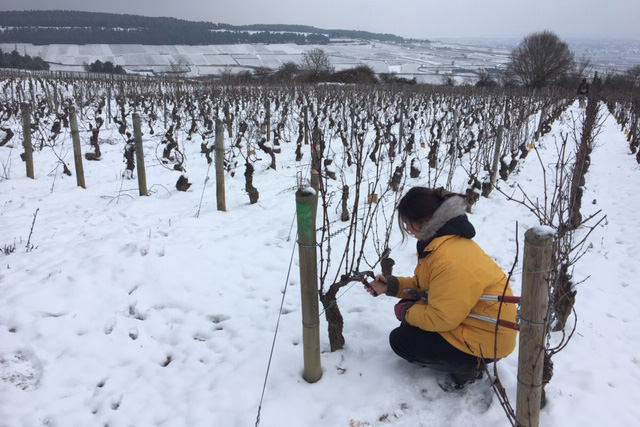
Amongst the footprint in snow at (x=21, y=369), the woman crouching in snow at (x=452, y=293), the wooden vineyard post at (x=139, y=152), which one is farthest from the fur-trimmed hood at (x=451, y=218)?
the wooden vineyard post at (x=139, y=152)

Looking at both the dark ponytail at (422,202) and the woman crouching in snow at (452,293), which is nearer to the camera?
the woman crouching in snow at (452,293)

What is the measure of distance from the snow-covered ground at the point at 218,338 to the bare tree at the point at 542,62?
1472 inches

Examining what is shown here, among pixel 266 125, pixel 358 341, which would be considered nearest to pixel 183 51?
A: pixel 266 125

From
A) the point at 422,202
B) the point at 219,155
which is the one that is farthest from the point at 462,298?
the point at 219,155

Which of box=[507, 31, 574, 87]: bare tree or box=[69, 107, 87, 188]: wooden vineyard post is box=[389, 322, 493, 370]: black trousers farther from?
box=[507, 31, 574, 87]: bare tree

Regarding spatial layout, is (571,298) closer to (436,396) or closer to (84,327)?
(436,396)

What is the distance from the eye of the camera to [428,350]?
2078mm

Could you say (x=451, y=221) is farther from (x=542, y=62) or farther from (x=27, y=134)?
(x=542, y=62)

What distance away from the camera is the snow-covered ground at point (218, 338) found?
2.07 m

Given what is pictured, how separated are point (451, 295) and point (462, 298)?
0.16ft

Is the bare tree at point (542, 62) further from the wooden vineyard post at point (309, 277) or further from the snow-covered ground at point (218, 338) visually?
the wooden vineyard post at point (309, 277)

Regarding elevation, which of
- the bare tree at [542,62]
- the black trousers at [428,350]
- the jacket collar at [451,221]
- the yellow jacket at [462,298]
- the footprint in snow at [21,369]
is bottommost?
the footprint in snow at [21,369]

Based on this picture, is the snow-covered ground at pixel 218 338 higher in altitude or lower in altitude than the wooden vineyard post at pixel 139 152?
lower

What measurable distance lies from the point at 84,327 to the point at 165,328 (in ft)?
1.74
